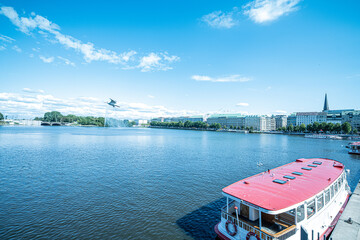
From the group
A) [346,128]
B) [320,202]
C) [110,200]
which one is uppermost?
[346,128]

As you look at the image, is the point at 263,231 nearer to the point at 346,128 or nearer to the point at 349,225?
the point at 349,225

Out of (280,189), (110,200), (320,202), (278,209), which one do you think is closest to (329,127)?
(320,202)

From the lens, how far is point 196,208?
19.8m

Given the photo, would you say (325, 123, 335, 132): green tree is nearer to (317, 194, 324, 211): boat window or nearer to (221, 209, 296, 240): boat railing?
(317, 194, 324, 211): boat window

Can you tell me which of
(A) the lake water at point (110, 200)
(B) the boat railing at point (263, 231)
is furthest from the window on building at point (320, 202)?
(A) the lake water at point (110, 200)

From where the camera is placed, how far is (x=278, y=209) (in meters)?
11.0

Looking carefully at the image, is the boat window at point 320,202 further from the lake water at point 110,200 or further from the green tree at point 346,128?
the green tree at point 346,128

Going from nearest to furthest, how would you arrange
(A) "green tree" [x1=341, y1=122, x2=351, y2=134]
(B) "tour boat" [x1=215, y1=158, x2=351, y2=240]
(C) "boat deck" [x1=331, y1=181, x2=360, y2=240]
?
(B) "tour boat" [x1=215, y1=158, x2=351, y2=240] < (C) "boat deck" [x1=331, y1=181, x2=360, y2=240] < (A) "green tree" [x1=341, y1=122, x2=351, y2=134]

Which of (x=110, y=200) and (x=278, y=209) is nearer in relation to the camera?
(x=278, y=209)

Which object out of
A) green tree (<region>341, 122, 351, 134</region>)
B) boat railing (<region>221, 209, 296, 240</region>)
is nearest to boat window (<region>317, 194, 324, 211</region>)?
boat railing (<region>221, 209, 296, 240</region>)

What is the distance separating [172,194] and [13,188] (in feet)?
64.5

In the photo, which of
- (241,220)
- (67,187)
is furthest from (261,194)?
(67,187)

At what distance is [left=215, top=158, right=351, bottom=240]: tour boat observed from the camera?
11734 millimetres

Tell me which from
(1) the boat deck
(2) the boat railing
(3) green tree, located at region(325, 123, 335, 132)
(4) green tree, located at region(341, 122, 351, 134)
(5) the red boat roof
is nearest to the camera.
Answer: (2) the boat railing
